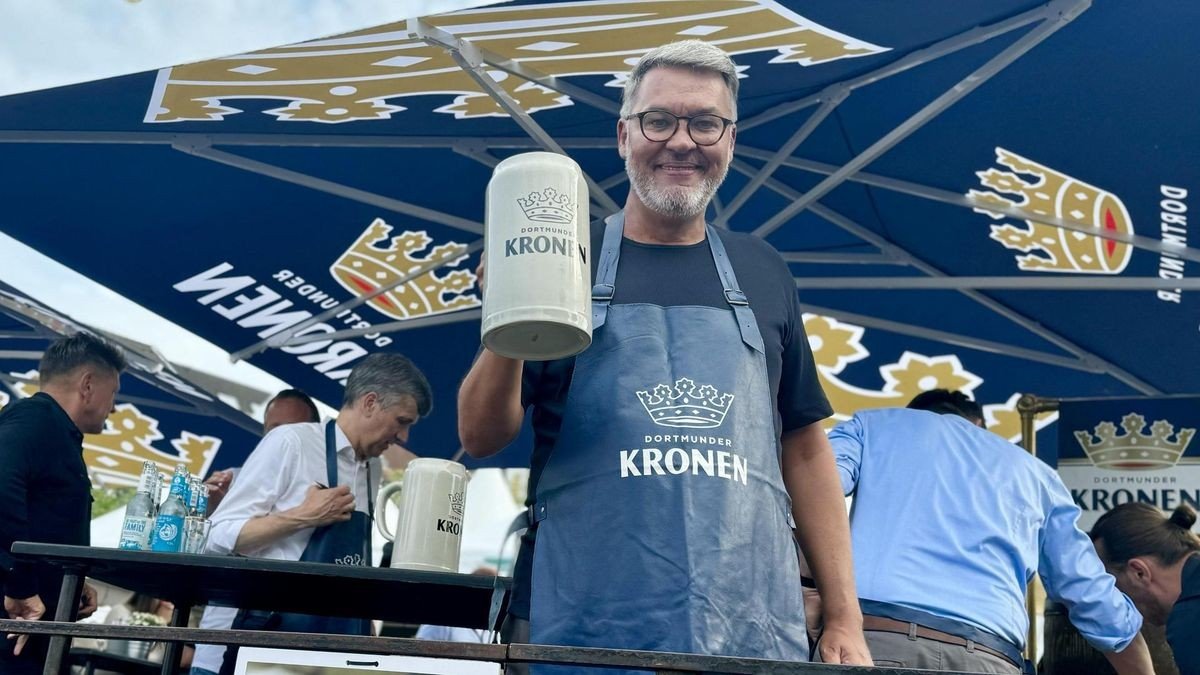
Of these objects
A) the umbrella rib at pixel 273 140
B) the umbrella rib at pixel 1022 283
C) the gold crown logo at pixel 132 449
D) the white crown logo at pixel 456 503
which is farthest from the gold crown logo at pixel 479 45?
the gold crown logo at pixel 132 449

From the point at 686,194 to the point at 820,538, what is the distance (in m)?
0.55

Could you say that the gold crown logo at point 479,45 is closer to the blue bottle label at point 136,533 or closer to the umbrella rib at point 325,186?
the umbrella rib at point 325,186

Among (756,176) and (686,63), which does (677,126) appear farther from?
(756,176)

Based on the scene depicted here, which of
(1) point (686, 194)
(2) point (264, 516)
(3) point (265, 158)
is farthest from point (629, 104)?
(3) point (265, 158)

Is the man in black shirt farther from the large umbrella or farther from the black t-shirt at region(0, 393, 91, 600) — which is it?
the large umbrella

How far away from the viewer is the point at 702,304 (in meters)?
1.81

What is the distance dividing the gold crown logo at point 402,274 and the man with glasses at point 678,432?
313 cm

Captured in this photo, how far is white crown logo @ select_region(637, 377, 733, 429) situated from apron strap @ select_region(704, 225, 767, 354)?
0.12 m

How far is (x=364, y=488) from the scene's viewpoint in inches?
140

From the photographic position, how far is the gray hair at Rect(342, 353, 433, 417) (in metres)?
3.62

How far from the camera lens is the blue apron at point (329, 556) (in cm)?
310

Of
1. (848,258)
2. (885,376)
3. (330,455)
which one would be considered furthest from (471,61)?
(885,376)

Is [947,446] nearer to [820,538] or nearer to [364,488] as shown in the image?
[820,538]

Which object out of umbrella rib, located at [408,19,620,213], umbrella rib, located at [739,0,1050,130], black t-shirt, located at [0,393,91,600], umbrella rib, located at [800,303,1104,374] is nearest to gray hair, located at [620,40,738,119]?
umbrella rib, located at [408,19,620,213]
